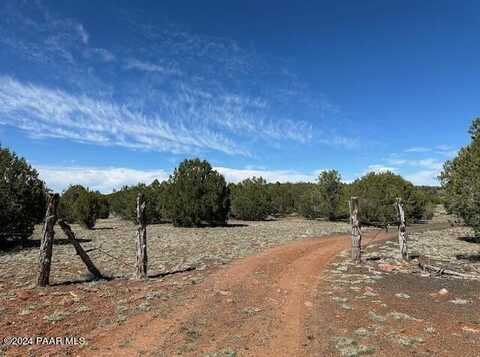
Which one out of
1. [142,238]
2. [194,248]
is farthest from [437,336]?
[194,248]

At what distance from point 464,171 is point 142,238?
13.8m

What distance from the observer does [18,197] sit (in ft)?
72.8

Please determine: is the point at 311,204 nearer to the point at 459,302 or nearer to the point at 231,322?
the point at 459,302

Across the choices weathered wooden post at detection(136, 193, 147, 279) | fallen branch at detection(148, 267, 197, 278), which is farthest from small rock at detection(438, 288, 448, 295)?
weathered wooden post at detection(136, 193, 147, 279)

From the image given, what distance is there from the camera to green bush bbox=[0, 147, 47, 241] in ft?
71.4

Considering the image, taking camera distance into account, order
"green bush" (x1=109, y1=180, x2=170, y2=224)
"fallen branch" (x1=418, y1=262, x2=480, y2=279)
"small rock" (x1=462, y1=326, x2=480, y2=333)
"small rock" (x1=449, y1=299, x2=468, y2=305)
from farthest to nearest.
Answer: "green bush" (x1=109, y1=180, x2=170, y2=224) < "fallen branch" (x1=418, y1=262, x2=480, y2=279) < "small rock" (x1=449, y1=299, x2=468, y2=305) < "small rock" (x1=462, y1=326, x2=480, y2=333)

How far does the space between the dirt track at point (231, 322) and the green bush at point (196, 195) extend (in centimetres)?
2253

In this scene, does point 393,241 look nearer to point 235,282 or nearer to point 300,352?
point 235,282

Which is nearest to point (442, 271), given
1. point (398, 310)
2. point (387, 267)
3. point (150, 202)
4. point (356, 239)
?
point (387, 267)

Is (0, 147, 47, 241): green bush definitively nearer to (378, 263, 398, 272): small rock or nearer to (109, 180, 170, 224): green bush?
(109, 180, 170, 224): green bush

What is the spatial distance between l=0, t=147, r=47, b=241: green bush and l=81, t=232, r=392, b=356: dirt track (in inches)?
566

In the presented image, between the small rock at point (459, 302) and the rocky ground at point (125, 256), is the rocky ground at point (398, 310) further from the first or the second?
the rocky ground at point (125, 256)

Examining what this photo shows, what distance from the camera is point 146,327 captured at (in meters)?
Answer: 8.63

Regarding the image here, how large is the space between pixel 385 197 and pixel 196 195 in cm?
2024
